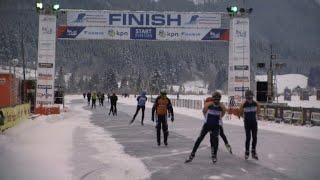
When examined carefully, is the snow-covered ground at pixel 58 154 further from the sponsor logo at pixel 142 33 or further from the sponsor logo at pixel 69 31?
the sponsor logo at pixel 142 33

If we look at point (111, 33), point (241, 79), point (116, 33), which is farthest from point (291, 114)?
point (111, 33)

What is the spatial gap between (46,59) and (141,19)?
21.4 feet

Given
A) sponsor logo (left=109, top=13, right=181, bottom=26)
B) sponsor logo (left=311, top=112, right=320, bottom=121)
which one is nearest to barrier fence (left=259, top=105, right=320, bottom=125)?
sponsor logo (left=311, top=112, right=320, bottom=121)

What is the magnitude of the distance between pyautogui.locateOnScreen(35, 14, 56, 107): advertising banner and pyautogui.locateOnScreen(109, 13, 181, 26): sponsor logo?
3.83 meters

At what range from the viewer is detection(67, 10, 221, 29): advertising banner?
29.7 m

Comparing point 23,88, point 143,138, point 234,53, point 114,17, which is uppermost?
point 114,17

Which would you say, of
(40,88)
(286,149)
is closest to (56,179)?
(286,149)

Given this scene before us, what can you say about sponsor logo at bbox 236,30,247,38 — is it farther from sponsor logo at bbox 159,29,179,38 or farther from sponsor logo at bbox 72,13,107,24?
sponsor logo at bbox 72,13,107,24

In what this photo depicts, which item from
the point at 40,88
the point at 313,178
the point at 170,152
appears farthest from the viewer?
the point at 40,88

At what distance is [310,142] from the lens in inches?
629

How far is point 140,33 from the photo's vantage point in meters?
29.9

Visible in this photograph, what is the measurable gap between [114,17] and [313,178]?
22648 mm

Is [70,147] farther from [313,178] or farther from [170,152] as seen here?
[313,178]

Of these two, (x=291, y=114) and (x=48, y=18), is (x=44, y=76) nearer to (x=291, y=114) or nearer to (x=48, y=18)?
(x=48, y=18)
